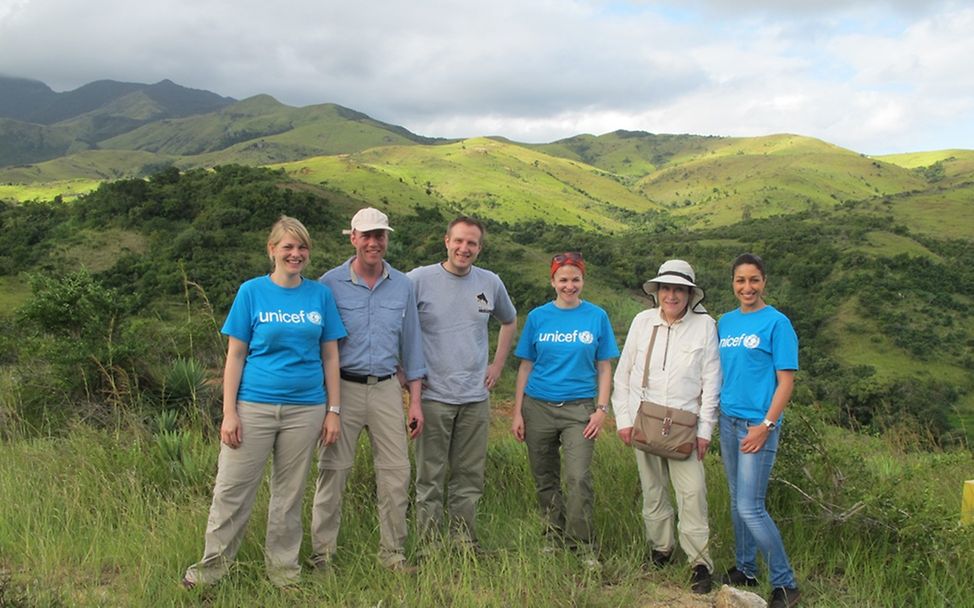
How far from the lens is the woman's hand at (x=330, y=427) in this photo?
12.0 feet

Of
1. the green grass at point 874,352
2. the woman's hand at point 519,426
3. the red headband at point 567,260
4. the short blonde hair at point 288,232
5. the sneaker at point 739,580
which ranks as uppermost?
the short blonde hair at point 288,232

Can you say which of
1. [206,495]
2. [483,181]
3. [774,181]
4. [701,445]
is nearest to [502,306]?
[701,445]

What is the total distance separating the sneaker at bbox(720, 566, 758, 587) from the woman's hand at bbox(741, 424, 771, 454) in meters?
0.77

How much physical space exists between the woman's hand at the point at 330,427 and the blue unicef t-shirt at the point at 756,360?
2.02m

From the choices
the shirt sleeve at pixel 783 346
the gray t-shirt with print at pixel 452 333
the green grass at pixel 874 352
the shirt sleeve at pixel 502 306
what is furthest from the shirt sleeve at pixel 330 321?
the green grass at pixel 874 352

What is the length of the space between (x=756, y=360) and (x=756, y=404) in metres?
0.22

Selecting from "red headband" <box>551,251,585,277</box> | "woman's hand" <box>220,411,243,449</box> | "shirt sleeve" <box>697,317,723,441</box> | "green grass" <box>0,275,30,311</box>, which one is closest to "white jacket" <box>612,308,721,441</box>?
"shirt sleeve" <box>697,317,723,441</box>

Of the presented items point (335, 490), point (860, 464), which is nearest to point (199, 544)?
point (335, 490)

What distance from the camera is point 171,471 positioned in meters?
4.88

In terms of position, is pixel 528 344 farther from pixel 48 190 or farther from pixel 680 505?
pixel 48 190

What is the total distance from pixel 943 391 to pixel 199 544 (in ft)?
123

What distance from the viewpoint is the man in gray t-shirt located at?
4.08m

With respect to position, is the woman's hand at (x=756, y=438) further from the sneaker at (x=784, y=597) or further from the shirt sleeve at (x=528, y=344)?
the shirt sleeve at (x=528, y=344)

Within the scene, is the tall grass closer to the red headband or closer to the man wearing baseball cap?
the man wearing baseball cap
